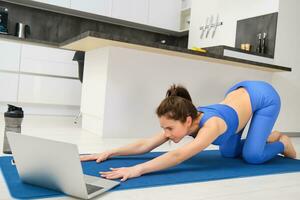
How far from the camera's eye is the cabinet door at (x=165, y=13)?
18.1 ft

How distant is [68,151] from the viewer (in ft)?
3.51

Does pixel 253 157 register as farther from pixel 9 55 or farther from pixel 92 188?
pixel 9 55

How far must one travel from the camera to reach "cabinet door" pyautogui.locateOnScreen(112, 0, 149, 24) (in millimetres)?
5223

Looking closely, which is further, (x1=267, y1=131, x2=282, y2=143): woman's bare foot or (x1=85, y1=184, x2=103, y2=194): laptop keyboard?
(x1=267, y1=131, x2=282, y2=143): woman's bare foot

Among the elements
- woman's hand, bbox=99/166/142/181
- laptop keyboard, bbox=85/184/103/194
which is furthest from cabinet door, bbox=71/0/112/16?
laptop keyboard, bbox=85/184/103/194

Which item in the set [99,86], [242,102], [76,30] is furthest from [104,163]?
[76,30]

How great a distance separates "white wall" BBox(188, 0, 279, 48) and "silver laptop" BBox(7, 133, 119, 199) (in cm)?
353

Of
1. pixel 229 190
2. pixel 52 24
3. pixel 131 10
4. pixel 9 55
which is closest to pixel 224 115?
pixel 229 190

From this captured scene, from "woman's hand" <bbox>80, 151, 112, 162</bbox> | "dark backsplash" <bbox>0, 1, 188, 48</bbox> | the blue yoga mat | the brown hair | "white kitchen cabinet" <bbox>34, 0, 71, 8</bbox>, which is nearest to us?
the blue yoga mat

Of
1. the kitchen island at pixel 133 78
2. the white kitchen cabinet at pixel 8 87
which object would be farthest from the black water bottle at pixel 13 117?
the white kitchen cabinet at pixel 8 87

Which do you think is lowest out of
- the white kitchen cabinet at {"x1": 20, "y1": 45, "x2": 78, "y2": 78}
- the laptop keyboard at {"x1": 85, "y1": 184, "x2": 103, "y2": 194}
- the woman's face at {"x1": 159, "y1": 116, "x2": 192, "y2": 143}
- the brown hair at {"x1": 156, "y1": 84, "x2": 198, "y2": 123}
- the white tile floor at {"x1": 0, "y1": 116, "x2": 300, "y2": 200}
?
the white tile floor at {"x1": 0, "y1": 116, "x2": 300, "y2": 200}

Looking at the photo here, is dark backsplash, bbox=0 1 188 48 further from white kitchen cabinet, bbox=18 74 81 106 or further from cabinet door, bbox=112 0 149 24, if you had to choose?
white kitchen cabinet, bbox=18 74 81 106

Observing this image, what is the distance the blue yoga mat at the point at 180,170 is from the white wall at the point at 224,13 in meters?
2.48

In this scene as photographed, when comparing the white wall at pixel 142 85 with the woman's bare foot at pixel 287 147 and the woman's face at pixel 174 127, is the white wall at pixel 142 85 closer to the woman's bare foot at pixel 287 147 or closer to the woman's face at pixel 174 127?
the woman's bare foot at pixel 287 147
